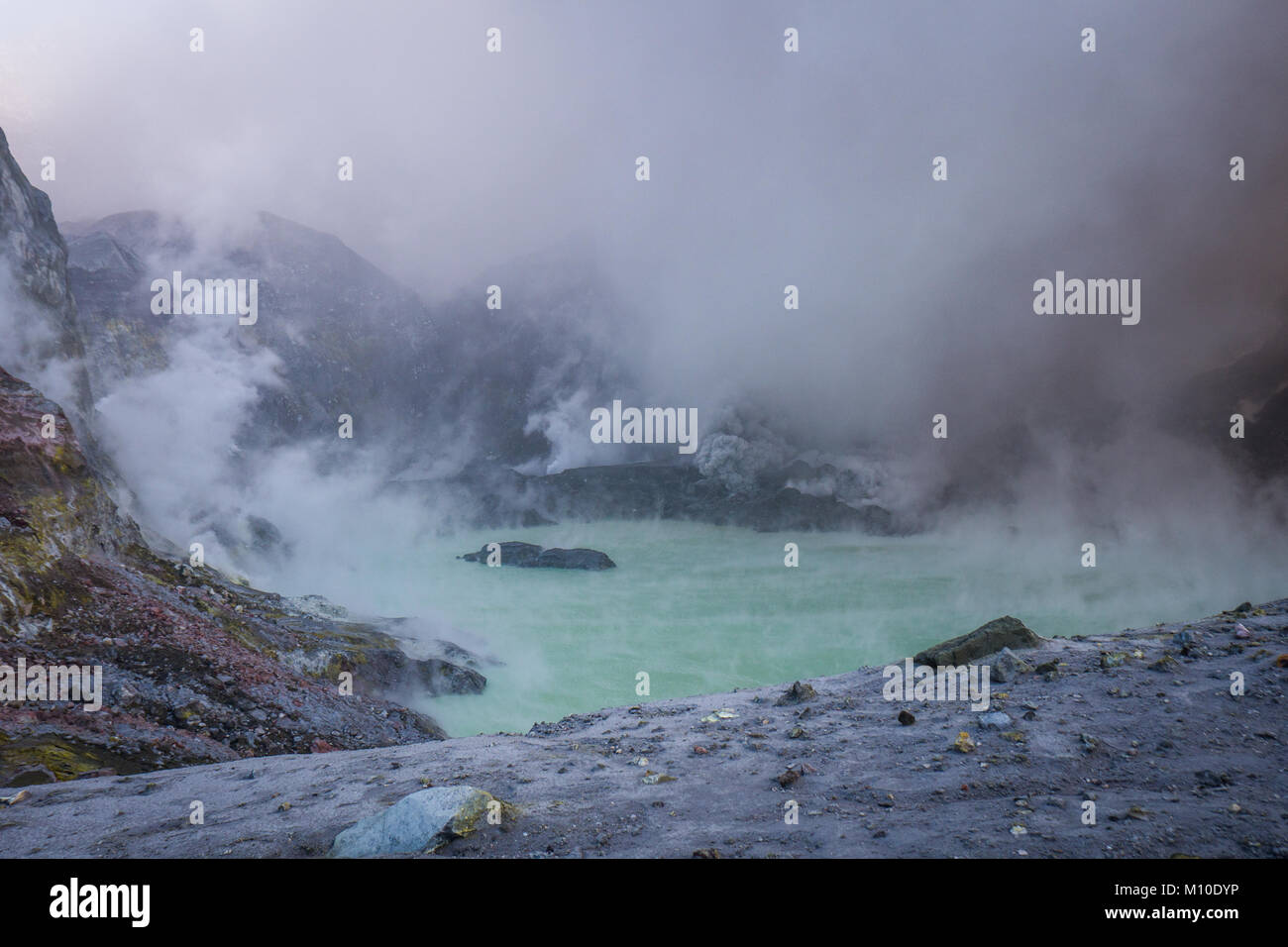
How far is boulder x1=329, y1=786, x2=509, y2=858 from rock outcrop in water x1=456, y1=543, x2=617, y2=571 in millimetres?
58476

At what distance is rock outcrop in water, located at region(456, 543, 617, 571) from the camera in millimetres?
66375

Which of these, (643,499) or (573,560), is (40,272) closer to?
(573,560)

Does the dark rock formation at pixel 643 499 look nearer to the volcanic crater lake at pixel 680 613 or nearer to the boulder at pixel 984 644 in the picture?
the volcanic crater lake at pixel 680 613

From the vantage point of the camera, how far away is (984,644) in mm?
14805

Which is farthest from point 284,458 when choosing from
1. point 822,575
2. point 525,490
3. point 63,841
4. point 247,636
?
point 63,841

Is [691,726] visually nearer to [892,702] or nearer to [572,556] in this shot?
[892,702]

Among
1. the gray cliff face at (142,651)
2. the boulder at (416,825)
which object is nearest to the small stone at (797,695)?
the boulder at (416,825)

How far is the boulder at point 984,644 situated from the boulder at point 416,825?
1072 centimetres

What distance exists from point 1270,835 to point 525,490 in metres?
94.0

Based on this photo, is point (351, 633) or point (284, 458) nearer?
point (351, 633)

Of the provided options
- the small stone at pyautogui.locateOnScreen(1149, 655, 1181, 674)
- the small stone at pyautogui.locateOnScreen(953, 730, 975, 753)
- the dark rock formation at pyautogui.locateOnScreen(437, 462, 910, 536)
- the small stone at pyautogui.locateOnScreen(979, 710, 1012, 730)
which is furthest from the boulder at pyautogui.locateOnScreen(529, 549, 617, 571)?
the small stone at pyautogui.locateOnScreen(953, 730, 975, 753)

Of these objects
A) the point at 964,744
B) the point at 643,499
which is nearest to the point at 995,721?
the point at 964,744

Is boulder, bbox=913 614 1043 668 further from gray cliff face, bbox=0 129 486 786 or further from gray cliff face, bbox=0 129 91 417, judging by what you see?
gray cliff face, bbox=0 129 91 417
